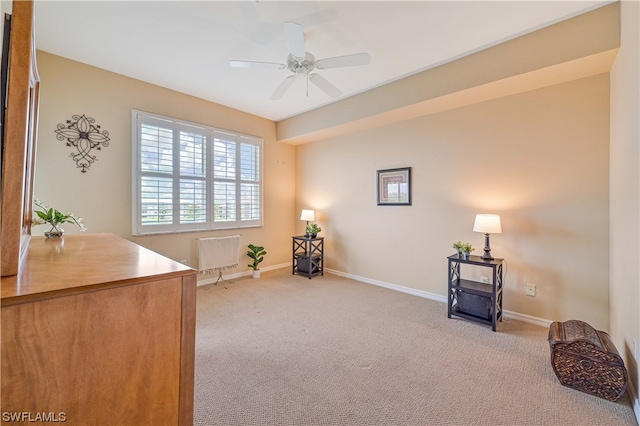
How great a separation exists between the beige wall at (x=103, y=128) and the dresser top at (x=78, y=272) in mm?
2243

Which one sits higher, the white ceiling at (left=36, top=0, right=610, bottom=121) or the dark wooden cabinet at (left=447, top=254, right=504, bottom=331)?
the white ceiling at (left=36, top=0, right=610, bottom=121)

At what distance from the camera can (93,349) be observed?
2.71 ft

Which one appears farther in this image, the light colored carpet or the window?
the window

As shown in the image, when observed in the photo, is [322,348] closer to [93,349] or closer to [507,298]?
[93,349]

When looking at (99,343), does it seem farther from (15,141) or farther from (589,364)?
(589,364)

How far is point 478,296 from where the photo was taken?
9.34ft

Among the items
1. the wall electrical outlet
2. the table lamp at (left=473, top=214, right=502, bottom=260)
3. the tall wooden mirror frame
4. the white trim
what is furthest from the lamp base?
the tall wooden mirror frame

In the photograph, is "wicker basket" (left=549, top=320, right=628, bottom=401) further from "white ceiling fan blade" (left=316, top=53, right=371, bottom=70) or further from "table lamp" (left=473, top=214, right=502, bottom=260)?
"white ceiling fan blade" (left=316, top=53, right=371, bottom=70)

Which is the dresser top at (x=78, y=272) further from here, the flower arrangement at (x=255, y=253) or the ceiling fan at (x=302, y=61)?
the flower arrangement at (x=255, y=253)

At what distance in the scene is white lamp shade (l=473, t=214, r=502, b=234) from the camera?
277cm

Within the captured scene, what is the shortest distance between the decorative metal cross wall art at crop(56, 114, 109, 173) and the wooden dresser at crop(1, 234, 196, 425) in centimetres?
270

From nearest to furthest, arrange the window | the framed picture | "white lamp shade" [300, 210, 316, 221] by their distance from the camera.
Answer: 1. the window
2. the framed picture
3. "white lamp shade" [300, 210, 316, 221]

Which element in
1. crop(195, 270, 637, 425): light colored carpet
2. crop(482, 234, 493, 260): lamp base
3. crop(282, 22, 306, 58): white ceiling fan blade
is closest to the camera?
crop(195, 270, 637, 425): light colored carpet

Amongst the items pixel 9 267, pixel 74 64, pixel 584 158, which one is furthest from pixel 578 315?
pixel 74 64
